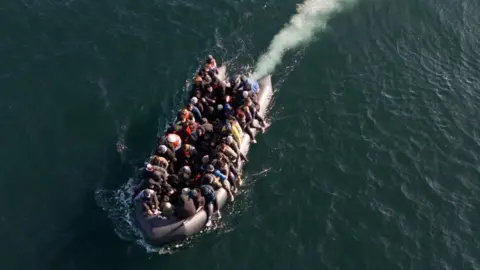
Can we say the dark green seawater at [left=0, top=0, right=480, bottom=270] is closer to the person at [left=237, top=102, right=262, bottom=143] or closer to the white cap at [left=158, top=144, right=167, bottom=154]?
the person at [left=237, top=102, right=262, bottom=143]

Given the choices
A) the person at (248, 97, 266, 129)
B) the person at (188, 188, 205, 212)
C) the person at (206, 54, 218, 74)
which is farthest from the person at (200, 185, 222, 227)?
the person at (206, 54, 218, 74)

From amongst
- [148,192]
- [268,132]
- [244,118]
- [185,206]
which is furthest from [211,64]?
[185,206]

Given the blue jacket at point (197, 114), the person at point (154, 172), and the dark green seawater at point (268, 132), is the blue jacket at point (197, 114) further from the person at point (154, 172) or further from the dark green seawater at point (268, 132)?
the person at point (154, 172)

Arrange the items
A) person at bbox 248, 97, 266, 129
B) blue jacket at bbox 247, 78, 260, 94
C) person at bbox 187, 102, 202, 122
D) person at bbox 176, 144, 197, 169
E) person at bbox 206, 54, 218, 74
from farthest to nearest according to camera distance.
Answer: person at bbox 206, 54, 218, 74 < blue jacket at bbox 247, 78, 260, 94 < person at bbox 248, 97, 266, 129 < person at bbox 187, 102, 202, 122 < person at bbox 176, 144, 197, 169

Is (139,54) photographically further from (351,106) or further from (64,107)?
(351,106)

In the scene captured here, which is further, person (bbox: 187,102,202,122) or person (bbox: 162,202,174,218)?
person (bbox: 187,102,202,122)

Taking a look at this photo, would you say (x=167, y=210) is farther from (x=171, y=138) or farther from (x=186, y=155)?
(x=171, y=138)

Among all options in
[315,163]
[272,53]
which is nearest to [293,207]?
[315,163]
